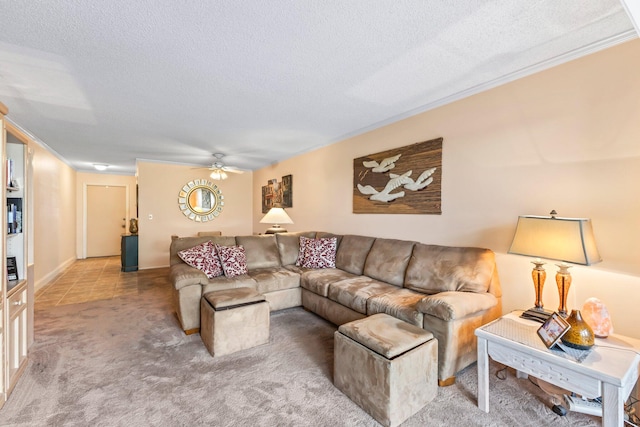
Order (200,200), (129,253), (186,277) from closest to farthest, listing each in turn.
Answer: (186,277) < (129,253) < (200,200)

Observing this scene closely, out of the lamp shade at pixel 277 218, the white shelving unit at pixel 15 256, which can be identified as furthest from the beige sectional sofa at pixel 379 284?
the white shelving unit at pixel 15 256

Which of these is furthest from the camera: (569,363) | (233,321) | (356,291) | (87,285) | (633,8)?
(87,285)

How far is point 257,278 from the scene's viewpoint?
3.12 metres

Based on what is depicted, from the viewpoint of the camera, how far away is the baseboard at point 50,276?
4090 mm

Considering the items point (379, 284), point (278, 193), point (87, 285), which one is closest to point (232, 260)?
point (379, 284)

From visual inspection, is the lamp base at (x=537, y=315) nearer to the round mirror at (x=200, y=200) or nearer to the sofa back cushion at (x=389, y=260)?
the sofa back cushion at (x=389, y=260)

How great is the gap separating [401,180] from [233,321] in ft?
7.47

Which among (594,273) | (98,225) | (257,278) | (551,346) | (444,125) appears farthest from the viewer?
(98,225)

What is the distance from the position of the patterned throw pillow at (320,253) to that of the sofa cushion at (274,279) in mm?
331

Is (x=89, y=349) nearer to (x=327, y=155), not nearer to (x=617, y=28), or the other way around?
(x=327, y=155)

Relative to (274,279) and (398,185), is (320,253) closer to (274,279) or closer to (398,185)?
(274,279)

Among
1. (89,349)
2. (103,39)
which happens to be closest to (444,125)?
(103,39)

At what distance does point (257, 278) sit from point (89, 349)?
156 centimetres

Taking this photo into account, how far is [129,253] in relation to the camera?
5430mm
